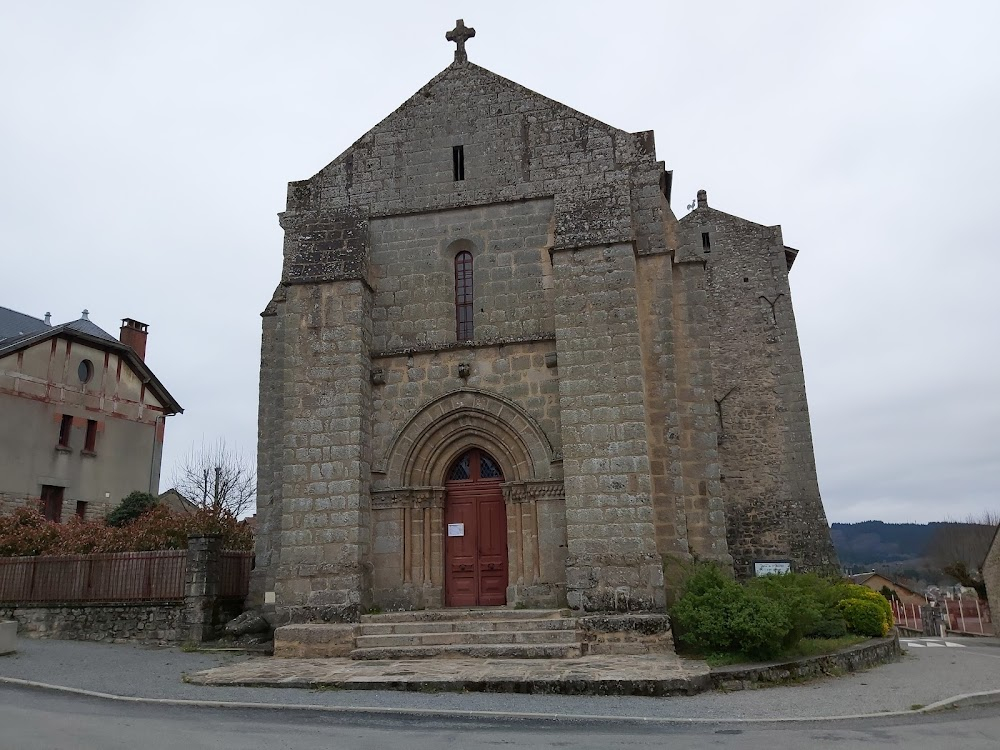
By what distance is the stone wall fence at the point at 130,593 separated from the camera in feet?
45.5

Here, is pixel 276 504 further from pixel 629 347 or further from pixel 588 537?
pixel 629 347

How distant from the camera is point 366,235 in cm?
1352

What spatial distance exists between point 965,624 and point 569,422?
22559 mm

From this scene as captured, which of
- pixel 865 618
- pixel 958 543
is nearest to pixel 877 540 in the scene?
pixel 958 543

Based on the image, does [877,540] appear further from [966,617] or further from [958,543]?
[966,617]

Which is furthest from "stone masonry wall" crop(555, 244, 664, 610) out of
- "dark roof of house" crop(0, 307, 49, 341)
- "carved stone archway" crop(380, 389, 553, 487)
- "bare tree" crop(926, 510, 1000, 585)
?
"bare tree" crop(926, 510, 1000, 585)

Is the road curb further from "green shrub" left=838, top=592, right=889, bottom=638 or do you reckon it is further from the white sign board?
the white sign board

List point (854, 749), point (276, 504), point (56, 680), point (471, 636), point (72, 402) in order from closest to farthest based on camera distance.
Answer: point (854, 749)
point (56, 680)
point (471, 636)
point (276, 504)
point (72, 402)

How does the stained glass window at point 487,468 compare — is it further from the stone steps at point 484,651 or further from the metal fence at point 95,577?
the metal fence at point 95,577

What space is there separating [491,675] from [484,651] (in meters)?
1.39

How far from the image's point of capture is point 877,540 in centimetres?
17662

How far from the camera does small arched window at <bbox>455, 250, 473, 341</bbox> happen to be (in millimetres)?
13273

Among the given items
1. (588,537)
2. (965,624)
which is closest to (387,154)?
(588,537)

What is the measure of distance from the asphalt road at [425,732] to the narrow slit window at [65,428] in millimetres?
19761
